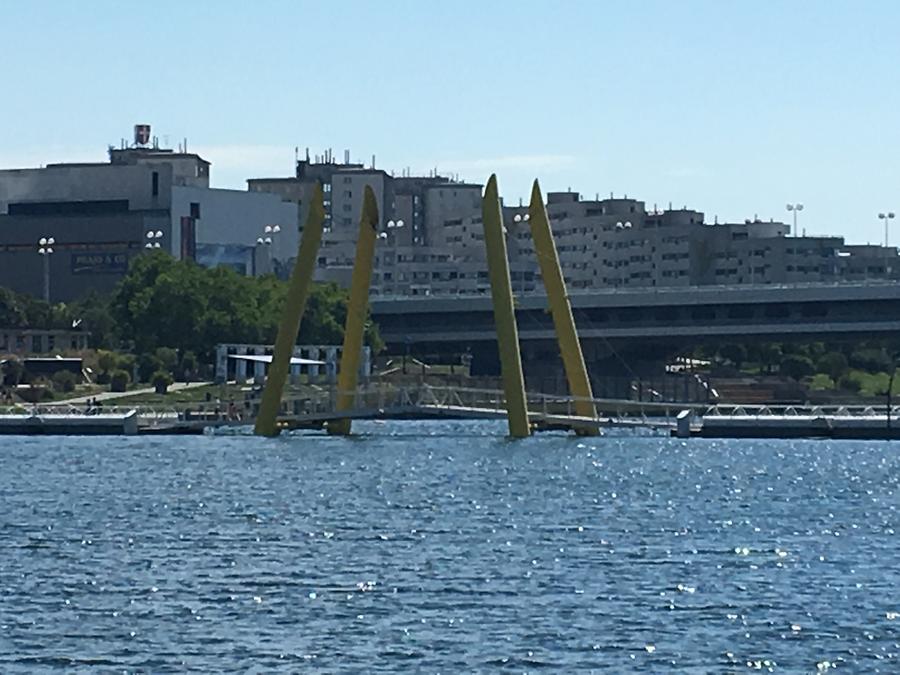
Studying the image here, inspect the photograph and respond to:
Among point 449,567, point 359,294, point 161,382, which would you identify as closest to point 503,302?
point 359,294

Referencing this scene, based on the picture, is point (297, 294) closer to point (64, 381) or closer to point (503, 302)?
point (503, 302)

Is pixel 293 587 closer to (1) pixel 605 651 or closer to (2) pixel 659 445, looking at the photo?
(1) pixel 605 651

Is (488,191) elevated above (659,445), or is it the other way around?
(488,191)

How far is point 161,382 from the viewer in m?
180

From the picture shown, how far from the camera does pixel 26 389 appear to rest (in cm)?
18200

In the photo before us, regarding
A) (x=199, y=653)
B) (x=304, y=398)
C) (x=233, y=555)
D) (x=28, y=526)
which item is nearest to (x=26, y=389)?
(x=304, y=398)

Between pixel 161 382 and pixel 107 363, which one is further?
pixel 107 363

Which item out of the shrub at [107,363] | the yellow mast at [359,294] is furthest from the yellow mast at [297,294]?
the shrub at [107,363]

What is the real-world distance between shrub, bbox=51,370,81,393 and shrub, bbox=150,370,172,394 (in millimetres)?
5771

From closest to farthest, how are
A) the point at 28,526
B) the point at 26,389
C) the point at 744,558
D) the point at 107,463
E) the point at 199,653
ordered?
the point at 199,653 < the point at 744,558 < the point at 28,526 < the point at 107,463 < the point at 26,389

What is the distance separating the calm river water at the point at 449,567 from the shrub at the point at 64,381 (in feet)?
220

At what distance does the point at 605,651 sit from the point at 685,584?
447 inches

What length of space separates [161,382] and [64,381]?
30.2 ft

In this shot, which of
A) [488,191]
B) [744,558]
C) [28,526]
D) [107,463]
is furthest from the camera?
[488,191]
